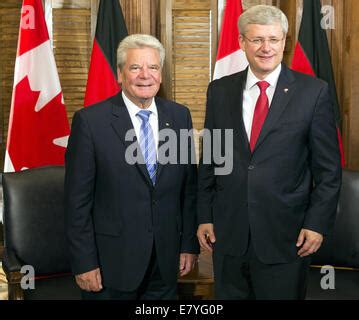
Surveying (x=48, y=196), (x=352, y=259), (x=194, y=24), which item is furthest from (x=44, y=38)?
(x=352, y=259)

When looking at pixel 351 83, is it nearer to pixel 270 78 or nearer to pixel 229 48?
pixel 229 48

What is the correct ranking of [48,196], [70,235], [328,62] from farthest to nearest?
1. [328,62]
2. [48,196]
3. [70,235]

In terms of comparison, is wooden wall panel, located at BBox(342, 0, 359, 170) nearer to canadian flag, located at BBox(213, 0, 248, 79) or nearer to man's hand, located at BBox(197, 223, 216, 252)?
canadian flag, located at BBox(213, 0, 248, 79)

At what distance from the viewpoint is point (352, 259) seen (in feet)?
8.89

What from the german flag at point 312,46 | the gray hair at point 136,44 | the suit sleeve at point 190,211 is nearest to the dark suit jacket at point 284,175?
the suit sleeve at point 190,211

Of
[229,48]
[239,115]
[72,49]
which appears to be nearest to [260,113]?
[239,115]

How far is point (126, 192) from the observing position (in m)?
1.95

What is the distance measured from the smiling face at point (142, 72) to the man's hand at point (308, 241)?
0.69 meters

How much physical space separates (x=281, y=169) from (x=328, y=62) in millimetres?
1720

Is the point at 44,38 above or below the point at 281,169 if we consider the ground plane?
above

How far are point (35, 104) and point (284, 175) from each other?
2.04 metres

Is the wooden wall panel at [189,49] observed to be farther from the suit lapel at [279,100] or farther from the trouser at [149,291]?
the trouser at [149,291]

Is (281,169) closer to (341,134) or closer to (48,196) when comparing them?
(48,196)

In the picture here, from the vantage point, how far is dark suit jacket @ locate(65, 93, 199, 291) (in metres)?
1.92
